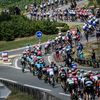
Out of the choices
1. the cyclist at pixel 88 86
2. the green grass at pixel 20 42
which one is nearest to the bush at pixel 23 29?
the green grass at pixel 20 42

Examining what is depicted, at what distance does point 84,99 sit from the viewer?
2939 cm

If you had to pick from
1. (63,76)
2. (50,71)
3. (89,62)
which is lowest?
(63,76)

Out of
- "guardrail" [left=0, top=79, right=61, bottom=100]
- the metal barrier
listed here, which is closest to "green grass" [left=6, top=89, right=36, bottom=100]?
"guardrail" [left=0, top=79, right=61, bottom=100]

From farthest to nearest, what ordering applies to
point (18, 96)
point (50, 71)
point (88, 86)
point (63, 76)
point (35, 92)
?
point (50, 71) < point (63, 76) < point (18, 96) < point (35, 92) < point (88, 86)

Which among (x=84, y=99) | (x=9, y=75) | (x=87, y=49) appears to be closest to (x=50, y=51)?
(x=87, y=49)

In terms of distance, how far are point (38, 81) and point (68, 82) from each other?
745 cm

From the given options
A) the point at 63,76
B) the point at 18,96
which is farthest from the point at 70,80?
the point at 18,96

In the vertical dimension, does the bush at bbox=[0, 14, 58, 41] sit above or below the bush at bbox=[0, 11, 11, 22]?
below

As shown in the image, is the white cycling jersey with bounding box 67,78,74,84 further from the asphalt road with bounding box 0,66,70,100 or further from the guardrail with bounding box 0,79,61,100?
the guardrail with bounding box 0,79,61,100

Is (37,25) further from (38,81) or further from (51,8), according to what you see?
(38,81)

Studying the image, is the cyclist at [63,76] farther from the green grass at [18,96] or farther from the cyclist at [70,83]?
the green grass at [18,96]

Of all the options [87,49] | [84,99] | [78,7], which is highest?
[78,7]

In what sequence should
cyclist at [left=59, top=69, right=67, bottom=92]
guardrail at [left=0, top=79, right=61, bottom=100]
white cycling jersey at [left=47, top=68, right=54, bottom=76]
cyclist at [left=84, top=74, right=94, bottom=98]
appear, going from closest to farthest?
guardrail at [left=0, top=79, right=61, bottom=100], cyclist at [left=84, top=74, right=94, bottom=98], cyclist at [left=59, top=69, right=67, bottom=92], white cycling jersey at [left=47, top=68, right=54, bottom=76]

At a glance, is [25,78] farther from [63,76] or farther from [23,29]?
[23,29]
